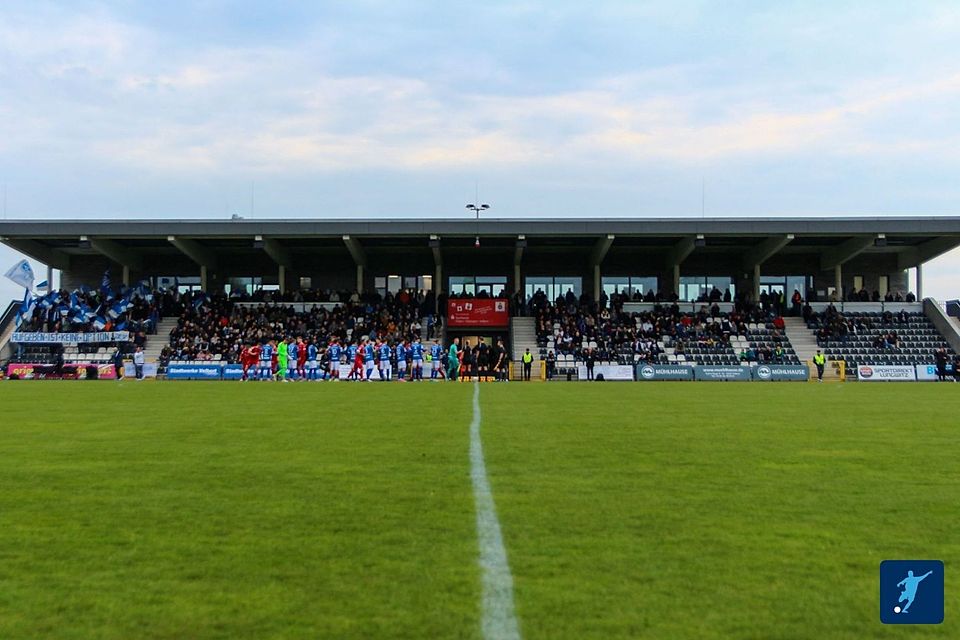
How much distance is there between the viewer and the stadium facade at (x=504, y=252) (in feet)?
152

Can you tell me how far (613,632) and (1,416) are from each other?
1377 cm

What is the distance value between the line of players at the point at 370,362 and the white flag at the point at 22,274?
1424cm

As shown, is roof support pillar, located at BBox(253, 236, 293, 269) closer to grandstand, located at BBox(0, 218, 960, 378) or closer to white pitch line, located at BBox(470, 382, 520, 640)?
grandstand, located at BBox(0, 218, 960, 378)

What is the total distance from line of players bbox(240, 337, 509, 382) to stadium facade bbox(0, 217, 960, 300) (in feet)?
24.0

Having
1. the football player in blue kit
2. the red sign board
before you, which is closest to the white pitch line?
the football player in blue kit

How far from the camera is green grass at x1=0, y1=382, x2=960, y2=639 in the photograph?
375cm

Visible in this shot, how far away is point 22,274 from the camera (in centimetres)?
4672

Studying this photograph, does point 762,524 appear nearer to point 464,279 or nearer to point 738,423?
point 738,423

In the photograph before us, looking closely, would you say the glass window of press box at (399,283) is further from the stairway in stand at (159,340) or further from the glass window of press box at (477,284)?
the stairway in stand at (159,340)

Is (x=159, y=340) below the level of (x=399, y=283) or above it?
below

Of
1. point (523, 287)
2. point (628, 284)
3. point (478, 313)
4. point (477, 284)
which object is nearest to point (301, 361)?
point (478, 313)

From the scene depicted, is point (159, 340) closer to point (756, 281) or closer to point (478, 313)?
point (478, 313)

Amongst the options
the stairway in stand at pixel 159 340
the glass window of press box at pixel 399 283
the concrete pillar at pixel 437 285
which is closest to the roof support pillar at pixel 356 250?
the glass window of press box at pixel 399 283

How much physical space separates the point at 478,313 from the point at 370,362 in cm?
916
